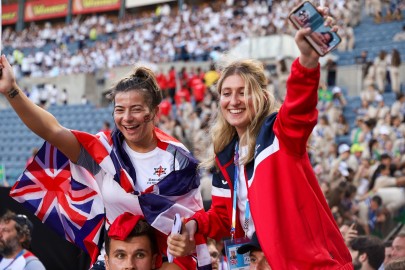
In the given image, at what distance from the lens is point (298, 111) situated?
8.46 feet

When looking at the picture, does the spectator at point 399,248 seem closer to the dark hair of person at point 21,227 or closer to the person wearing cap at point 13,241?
the person wearing cap at point 13,241

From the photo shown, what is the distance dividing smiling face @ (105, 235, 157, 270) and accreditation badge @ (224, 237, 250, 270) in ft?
1.78

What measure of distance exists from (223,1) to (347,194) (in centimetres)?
2138

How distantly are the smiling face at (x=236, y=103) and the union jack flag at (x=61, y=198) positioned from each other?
978mm

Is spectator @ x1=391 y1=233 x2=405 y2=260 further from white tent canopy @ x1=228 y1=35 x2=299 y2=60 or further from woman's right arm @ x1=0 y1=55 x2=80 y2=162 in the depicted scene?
white tent canopy @ x1=228 y1=35 x2=299 y2=60

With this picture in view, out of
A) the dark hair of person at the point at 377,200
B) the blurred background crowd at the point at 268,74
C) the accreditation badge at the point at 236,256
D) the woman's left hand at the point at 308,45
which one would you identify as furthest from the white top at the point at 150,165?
the dark hair of person at the point at 377,200

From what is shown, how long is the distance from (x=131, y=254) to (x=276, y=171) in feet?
3.25

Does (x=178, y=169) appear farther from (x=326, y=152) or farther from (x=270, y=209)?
(x=326, y=152)

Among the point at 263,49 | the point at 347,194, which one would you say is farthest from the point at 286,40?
the point at 347,194

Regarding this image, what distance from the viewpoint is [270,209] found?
2.73m

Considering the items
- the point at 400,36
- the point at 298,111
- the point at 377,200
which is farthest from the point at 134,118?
the point at 400,36

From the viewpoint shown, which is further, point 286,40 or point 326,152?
point 286,40

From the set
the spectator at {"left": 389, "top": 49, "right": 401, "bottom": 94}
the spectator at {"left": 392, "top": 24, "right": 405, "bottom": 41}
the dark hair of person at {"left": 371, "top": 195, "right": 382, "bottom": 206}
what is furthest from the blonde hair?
the spectator at {"left": 392, "top": 24, "right": 405, "bottom": 41}

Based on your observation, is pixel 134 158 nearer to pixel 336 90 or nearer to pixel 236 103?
pixel 236 103
